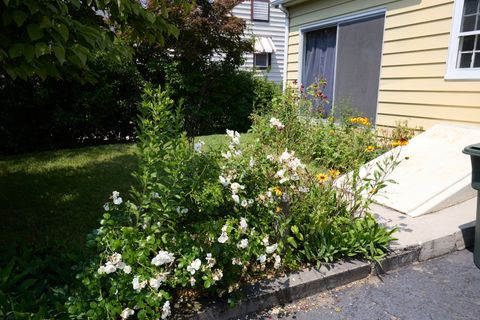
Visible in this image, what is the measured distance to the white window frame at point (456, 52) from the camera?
531cm

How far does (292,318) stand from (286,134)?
3164mm

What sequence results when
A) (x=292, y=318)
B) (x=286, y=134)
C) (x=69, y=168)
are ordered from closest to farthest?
(x=292, y=318)
(x=286, y=134)
(x=69, y=168)

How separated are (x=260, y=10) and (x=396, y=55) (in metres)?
11.2

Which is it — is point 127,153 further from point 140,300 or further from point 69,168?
point 140,300

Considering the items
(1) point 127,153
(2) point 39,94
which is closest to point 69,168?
(1) point 127,153

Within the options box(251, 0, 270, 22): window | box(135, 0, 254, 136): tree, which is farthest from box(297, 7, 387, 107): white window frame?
box(251, 0, 270, 22): window

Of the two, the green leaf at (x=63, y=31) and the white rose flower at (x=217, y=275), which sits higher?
the green leaf at (x=63, y=31)

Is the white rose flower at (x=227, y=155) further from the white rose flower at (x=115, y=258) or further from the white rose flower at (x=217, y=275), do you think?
the white rose flower at (x=115, y=258)

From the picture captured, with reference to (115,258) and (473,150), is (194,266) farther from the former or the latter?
(473,150)

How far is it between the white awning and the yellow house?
22.6 feet

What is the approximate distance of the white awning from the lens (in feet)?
52.4

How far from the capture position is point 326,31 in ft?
27.5

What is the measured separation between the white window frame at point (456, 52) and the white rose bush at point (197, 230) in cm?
349

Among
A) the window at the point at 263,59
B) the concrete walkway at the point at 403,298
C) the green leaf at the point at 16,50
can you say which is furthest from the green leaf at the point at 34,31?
the window at the point at 263,59
